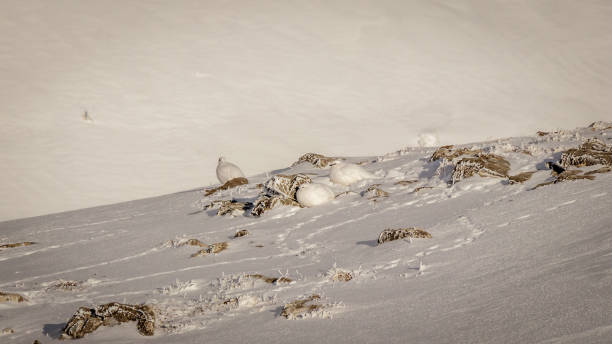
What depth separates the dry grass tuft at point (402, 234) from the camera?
5.39m

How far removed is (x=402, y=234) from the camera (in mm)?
5508

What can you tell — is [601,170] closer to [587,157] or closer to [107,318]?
[587,157]

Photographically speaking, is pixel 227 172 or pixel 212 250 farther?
pixel 227 172

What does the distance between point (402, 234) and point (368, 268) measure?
899mm

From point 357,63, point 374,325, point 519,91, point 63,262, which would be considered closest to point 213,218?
point 63,262

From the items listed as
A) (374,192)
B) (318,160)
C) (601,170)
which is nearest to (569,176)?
(601,170)

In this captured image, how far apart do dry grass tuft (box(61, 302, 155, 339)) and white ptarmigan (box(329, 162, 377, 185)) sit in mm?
6141

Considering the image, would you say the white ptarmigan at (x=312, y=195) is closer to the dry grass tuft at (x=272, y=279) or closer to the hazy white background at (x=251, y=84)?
the dry grass tuft at (x=272, y=279)

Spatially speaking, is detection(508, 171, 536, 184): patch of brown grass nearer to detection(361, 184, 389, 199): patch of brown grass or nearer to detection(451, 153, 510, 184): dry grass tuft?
detection(451, 153, 510, 184): dry grass tuft

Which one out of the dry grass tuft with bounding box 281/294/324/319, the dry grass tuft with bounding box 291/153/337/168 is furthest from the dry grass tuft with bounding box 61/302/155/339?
the dry grass tuft with bounding box 291/153/337/168

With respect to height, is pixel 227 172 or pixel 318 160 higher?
pixel 227 172

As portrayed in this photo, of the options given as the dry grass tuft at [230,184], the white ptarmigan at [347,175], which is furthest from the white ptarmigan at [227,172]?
the white ptarmigan at [347,175]

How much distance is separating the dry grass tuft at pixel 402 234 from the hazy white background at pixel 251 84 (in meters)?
10.7

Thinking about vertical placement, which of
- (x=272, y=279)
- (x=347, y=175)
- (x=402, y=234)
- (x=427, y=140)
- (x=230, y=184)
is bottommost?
(x=272, y=279)
